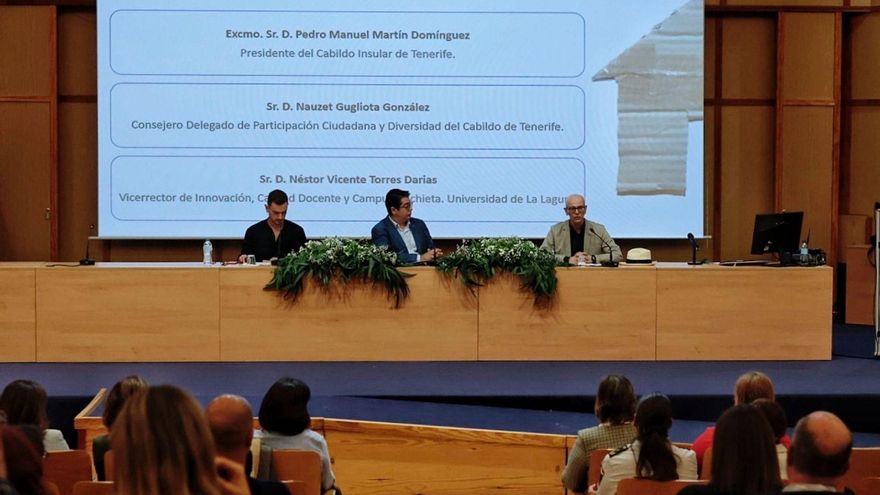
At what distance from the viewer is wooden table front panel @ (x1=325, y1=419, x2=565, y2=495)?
593 centimetres

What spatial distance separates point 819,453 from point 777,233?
17.7 ft

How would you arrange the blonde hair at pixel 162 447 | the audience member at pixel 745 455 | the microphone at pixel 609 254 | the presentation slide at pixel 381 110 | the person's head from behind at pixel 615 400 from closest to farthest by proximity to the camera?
1. the blonde hair at pixel 162 447
2. the audience member at pixel 745 455
3. the person's head from behind at pixel 615 400
4. the microphone at pixel 609 254
5. the presentation slide at pixel 381 110

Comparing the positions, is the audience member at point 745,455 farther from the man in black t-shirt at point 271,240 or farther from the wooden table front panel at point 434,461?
the man in black t-shirt at point 271,240

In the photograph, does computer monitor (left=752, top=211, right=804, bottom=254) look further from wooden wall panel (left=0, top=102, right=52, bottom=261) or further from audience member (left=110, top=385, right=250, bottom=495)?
audience member (left=110, top=385, right=250, bottom=495)

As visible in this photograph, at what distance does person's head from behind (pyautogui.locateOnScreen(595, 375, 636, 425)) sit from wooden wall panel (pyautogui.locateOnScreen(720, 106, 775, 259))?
642cm

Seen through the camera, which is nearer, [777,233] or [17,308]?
[17,308]

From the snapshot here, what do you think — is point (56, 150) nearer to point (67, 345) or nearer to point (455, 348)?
point (67, 345)

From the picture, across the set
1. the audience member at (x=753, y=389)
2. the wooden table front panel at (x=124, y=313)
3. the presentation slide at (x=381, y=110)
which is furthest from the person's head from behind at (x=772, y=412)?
the presentation slide at (x=381, y=110)

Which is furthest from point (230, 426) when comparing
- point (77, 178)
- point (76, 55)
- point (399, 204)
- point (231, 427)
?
point (76, 55)

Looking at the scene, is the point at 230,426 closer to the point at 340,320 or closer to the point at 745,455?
the point at 745,455

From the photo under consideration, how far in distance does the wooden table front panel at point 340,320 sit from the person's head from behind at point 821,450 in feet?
16.0

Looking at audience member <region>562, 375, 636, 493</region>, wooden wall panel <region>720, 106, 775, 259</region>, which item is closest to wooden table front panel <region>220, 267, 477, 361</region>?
audience member <region>562, 375, 636, 493</region>

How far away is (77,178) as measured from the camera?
408 inches

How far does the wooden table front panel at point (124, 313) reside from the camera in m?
7.70
